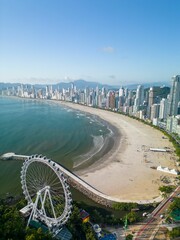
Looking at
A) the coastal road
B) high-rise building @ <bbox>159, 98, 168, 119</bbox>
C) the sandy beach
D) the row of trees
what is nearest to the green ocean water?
the sandy beach

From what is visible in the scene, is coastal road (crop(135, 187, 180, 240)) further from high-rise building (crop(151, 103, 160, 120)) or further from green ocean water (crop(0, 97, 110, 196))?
high-rise building (crop(151, 103, 160, 120))

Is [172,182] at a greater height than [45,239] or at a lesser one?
lesser

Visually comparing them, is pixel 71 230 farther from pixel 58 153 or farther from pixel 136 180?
pixel 58 153

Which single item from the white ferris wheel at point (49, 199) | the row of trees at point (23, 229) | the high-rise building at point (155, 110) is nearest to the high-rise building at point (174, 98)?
the high-rise building at point (155, 110)

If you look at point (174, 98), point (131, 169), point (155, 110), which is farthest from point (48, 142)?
point (174, 98)

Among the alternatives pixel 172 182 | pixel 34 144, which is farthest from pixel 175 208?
pixel 34 144

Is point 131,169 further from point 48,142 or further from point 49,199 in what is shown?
point 48,142
